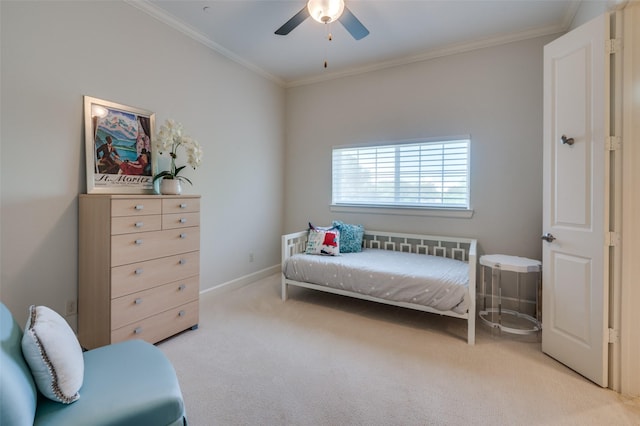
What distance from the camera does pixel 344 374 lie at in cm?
196

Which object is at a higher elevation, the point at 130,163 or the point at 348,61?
the point at 348,61

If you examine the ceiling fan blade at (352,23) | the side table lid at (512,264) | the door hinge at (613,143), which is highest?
the ceiling fan blade at (352,23)

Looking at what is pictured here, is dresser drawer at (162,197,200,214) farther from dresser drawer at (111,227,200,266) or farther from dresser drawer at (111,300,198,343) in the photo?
dresser drawer at (111,300,198,343)

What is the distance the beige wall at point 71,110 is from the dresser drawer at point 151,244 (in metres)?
0.50

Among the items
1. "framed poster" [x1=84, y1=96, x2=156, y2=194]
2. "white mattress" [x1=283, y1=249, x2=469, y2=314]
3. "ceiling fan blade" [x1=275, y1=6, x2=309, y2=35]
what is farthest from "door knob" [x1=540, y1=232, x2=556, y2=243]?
"framed poster" [x1=84, y1=96, x2=156, y2=194]

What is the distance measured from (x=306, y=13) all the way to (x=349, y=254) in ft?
7.78

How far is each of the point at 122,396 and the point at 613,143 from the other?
2.87m

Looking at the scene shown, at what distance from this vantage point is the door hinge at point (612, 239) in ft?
5.83

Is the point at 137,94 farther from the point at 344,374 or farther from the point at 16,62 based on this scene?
the point at 344,374

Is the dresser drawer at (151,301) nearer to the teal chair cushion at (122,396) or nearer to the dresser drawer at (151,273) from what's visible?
the dresser drawer at (151,273)

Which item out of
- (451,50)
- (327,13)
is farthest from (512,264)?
(327,13)

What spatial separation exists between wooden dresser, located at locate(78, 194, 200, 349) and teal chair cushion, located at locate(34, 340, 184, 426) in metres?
0.68

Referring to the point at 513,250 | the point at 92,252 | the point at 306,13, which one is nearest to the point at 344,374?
the point at 92,252

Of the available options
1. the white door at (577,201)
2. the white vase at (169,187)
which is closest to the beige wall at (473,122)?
the white door at (577,201)
